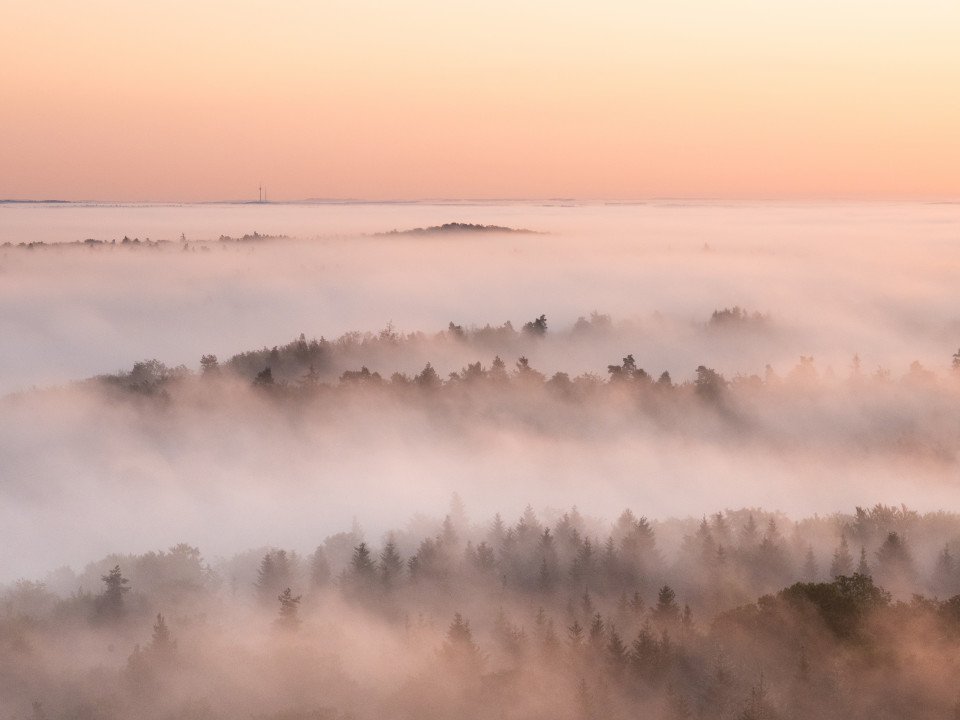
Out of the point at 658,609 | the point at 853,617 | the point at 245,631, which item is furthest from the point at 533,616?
the point at 853,617

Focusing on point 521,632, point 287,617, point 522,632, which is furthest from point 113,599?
point 522,632

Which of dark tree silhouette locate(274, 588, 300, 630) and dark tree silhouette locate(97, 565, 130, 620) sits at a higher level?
dark tree silhouette locate(274, 588, 300, 630)

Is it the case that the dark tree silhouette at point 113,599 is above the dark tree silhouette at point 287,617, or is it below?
below

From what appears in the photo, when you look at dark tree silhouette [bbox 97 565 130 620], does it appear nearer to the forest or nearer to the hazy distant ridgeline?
the forest

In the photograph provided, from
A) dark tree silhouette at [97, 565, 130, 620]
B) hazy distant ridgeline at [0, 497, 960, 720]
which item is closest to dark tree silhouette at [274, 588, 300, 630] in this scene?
hazy distant ridgeline at [0, 497, 960, 720]

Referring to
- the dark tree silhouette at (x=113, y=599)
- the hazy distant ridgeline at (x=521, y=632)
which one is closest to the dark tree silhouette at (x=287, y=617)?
the hazy distant ridgeline at (x=521, y=632)

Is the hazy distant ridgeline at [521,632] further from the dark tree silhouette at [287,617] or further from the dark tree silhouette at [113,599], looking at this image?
the dark tree silhouette at [113,599]

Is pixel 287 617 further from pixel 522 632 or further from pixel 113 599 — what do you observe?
pixel 113 599

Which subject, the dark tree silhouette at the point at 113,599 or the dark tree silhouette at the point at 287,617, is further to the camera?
the dark tree silhouette at the point at 113,599
